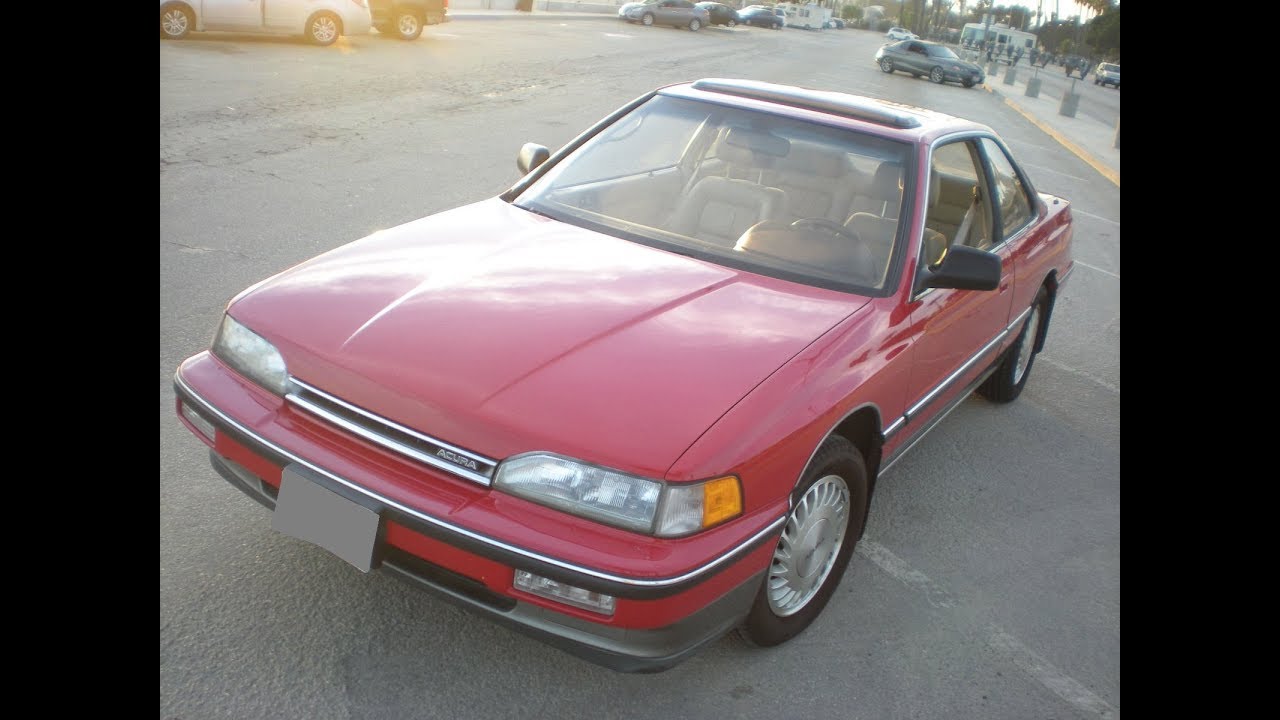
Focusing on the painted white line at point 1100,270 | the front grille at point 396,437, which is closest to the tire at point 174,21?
the painted white line at point 1100,270

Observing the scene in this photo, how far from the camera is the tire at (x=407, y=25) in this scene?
72.0 ft

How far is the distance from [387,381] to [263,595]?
0.85 m

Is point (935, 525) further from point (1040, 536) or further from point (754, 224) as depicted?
point (754, 224)

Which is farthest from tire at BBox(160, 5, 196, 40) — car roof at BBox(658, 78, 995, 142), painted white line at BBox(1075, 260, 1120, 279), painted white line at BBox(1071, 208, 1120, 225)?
car roof at BBox(658, 78, 995, 142)

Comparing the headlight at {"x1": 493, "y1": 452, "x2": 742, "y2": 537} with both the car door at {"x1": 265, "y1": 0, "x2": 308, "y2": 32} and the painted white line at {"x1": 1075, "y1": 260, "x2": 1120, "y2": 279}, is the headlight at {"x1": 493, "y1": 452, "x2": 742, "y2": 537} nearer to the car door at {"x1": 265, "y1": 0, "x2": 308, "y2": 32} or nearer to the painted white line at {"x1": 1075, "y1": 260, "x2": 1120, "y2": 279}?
the painted white line at {"x1": 1075, "y1": 260, "x2": 1120, "y2": 279}

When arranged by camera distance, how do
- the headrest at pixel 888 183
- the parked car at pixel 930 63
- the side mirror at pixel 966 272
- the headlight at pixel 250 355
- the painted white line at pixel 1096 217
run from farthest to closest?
the parked car at pixel 930 63
the painted white line at pixel 1096 217
the headrest at pixel 888 183
the side mirror at pixel 966 272
the headlight at pixel 250 355

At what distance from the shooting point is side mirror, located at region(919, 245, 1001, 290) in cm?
362

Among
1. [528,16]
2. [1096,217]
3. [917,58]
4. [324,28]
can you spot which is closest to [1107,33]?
[917,58]

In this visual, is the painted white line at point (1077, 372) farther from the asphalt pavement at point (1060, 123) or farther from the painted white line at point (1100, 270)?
the asphalt pavement at point (1060, 123)

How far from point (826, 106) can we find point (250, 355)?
7.90 feet

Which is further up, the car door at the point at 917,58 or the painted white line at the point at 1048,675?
the car door at the point at 917,58

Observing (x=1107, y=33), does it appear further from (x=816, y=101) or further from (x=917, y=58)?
(x=816, y=101)

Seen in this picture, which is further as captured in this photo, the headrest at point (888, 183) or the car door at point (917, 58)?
the car door at point (917, 58)

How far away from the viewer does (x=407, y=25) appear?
870 inches
